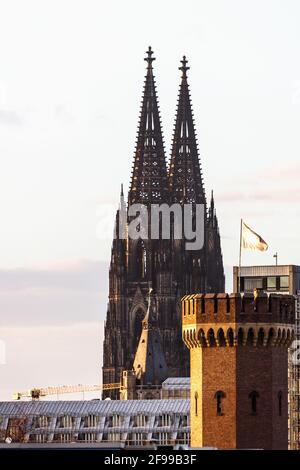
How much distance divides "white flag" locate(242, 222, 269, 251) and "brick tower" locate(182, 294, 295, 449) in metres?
12.5

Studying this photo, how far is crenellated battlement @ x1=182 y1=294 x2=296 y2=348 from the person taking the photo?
567 ft

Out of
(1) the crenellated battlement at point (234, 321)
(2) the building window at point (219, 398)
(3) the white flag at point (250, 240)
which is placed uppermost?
(3) the white flag at point (250, 240)

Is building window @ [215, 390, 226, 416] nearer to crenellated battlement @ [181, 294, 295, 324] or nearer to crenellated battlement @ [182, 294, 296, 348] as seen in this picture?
crenellated battlement @ [182, 294, 296, 348]

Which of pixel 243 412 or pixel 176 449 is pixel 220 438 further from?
pixel 176 449

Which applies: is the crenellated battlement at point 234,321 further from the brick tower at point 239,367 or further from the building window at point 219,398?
the building window at point 219,398

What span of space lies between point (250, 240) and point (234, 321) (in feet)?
56.0

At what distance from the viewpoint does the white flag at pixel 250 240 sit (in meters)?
187

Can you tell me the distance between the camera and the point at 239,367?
569ft

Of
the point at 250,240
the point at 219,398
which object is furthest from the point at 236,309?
the point at 250,240

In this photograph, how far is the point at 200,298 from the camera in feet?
570

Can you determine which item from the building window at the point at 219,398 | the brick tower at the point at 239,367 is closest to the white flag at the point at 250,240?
the brick tower at the point at 239,367
